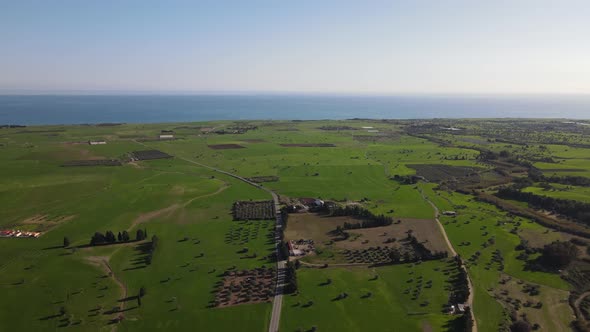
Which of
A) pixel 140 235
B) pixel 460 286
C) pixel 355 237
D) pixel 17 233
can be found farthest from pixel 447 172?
pixel 17 233

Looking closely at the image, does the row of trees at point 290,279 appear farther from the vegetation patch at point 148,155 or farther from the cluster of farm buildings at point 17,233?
the vegetation patch at point 148,155

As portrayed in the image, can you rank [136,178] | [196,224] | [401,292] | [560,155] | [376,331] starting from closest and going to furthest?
[376,331], [401,292], [196,224], [136,178], [560,155]

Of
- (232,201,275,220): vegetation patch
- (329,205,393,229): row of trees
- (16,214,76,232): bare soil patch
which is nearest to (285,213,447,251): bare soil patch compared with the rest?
(329,205,393,229): row of trees

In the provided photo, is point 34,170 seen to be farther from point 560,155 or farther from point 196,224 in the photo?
point 560,155

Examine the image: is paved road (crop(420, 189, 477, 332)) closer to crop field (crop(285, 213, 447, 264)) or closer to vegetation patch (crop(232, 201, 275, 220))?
crop field (crop(285, 213, 447, 264))

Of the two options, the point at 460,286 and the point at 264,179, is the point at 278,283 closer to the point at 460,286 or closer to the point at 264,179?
the point at 460,286

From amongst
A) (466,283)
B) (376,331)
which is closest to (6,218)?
(376,331)
